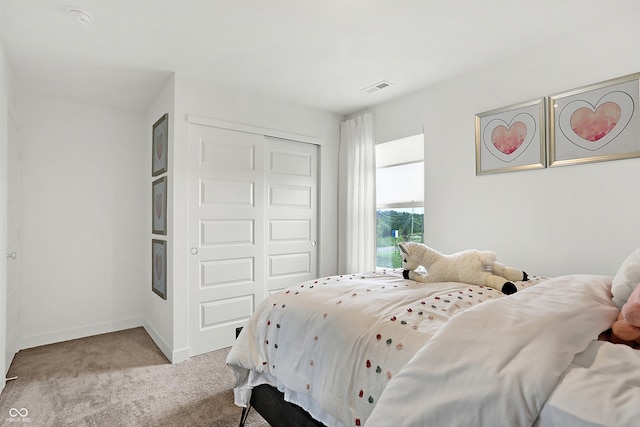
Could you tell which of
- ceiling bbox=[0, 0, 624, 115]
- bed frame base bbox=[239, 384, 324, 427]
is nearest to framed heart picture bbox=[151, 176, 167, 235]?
ceiling bbox=[0, 0, 624, 115]

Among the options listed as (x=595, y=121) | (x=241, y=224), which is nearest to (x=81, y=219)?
(x=241, y=224)

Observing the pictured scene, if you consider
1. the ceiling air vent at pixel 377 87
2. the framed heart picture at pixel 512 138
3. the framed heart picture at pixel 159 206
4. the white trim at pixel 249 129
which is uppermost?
the ceiling air vent at pixel 377 87

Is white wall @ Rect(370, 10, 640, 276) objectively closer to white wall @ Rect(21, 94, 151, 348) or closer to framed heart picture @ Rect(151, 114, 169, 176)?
framed heart picture @ Rect(151, 114, 169, 176)

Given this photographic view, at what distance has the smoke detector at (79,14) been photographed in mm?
1938

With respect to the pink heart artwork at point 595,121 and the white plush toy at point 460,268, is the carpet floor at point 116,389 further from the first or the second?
the pink heart artwork at point 595,121

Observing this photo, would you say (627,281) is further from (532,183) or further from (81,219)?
(81,219)

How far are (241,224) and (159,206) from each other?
0.81 meters

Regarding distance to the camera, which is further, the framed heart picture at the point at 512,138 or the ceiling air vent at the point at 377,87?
the ceiling air vent at the point at 377,87

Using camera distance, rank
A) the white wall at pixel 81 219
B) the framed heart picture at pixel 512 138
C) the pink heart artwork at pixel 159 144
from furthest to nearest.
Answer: the white wall at pixel 81 219, the pink heart artwork at pixel 159 144, the framed heart picture at pixel 512 138

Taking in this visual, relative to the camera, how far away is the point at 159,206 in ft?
10.5

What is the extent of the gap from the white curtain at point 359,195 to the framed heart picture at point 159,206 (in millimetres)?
1917

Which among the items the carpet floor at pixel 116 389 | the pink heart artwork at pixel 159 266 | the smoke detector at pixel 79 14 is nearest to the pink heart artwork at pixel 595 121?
the carpet floor at pixel 116 389

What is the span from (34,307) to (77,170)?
56.1 inches

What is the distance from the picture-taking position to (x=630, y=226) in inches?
80.0
